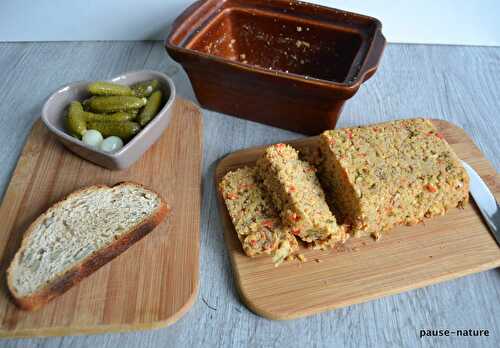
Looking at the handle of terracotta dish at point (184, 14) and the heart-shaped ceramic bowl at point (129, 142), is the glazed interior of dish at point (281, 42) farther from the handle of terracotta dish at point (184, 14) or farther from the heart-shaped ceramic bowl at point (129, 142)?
the heart-shaped ceramic bowl at point (129, 142)

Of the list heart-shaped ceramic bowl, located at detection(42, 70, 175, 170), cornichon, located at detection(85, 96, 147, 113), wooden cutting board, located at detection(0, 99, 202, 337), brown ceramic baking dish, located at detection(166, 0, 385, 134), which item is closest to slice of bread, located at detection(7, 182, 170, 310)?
wooden cutting board, located at detection(0, 99, 202, 337)

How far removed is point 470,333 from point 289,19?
7.31 ft

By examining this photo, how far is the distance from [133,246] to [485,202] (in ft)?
6.49

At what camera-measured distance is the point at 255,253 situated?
6.83 feet

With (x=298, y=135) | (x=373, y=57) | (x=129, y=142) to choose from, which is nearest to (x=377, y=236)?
(x=298, y=135)

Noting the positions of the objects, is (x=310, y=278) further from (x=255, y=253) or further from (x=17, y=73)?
(x=17, y=73)

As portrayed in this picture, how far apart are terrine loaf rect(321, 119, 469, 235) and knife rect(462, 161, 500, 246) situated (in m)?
0.08

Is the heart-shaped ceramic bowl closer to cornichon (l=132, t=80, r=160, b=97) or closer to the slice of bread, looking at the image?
cornichon (l=132, t=80, r=160, b=97)

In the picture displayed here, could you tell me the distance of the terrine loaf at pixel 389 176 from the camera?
6.98 ft

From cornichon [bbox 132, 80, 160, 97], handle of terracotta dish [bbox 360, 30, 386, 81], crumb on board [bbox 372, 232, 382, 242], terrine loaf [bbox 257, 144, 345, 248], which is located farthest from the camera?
cornichon [bbox 132, 80, 160, 97]

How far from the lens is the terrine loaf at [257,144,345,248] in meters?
2.05

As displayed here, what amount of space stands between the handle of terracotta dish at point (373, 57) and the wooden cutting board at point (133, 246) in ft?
3.75

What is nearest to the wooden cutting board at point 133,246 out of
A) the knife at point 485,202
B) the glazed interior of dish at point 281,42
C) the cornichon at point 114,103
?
the cornichon at point 114,103

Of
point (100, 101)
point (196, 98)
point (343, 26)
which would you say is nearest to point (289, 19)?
point (343, 26)
